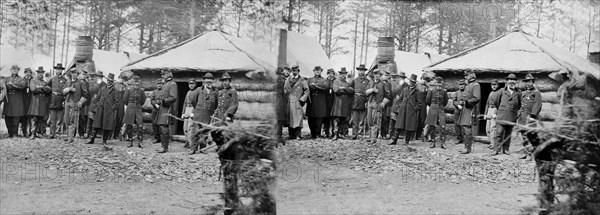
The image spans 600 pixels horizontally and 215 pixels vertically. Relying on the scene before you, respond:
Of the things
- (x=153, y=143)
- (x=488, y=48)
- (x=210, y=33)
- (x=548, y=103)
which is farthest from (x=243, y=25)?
A: (x=548, y=103)

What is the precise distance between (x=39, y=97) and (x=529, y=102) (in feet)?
27.5

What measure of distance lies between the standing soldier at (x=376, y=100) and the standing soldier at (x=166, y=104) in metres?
3.97

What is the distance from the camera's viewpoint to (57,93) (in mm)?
9227

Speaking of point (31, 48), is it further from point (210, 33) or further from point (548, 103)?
point (548, 103)

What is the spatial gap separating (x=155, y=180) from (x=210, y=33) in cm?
173

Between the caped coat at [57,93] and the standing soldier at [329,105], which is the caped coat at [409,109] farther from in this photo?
the caped coat at [57,93]

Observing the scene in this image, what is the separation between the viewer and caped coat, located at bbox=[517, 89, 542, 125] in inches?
253

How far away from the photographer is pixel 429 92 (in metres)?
7.96

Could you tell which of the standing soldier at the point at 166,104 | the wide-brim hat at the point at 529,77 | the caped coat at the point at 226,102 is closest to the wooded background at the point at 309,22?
the standing soldier at the point at 166,104

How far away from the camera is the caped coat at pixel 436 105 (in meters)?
7.54

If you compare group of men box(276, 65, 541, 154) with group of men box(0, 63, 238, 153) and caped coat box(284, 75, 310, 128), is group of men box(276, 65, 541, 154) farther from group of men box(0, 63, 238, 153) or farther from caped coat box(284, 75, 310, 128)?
group of men box(0, 63, 238, 153)

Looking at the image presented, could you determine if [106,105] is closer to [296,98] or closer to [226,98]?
[296,98]

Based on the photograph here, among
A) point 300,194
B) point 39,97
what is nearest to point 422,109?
point 300,194

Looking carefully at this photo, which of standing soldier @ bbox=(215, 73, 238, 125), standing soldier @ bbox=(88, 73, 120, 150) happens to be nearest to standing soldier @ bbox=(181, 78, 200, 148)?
standing soldier @ bbox=(215, 73, 238, 125)
